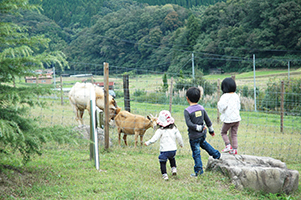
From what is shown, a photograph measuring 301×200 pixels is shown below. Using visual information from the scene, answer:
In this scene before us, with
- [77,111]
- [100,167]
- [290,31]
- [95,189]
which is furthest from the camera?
[290,31]

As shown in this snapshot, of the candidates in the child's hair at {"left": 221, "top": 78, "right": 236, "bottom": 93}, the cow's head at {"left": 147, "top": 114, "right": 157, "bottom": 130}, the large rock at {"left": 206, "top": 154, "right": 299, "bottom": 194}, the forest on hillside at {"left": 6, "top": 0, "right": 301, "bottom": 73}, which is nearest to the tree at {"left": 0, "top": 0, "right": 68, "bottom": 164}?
the large rock at {"left": 206, "top": 154, "right": 299, "bottom": 194}

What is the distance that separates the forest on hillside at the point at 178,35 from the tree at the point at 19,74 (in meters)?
34.0

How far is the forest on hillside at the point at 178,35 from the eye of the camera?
42222mm

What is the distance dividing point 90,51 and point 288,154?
51.5 meters

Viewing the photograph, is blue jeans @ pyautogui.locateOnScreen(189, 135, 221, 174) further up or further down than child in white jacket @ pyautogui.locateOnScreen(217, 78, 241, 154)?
further down

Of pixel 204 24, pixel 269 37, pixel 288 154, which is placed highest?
pixel 204 24

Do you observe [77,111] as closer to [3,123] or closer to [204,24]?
[3,123]

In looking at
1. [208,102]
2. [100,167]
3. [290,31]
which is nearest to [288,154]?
[100,167]

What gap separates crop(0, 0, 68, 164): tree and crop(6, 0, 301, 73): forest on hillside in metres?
34.0

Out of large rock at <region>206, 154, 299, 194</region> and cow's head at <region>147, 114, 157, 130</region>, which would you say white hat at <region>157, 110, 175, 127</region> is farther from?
cow's head at <region>147, 114, 157, 130</region>

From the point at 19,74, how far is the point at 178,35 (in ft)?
181

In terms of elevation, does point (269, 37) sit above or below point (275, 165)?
above

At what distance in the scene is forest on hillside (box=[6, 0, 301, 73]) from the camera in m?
42.2

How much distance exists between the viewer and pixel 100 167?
6.02 meters
